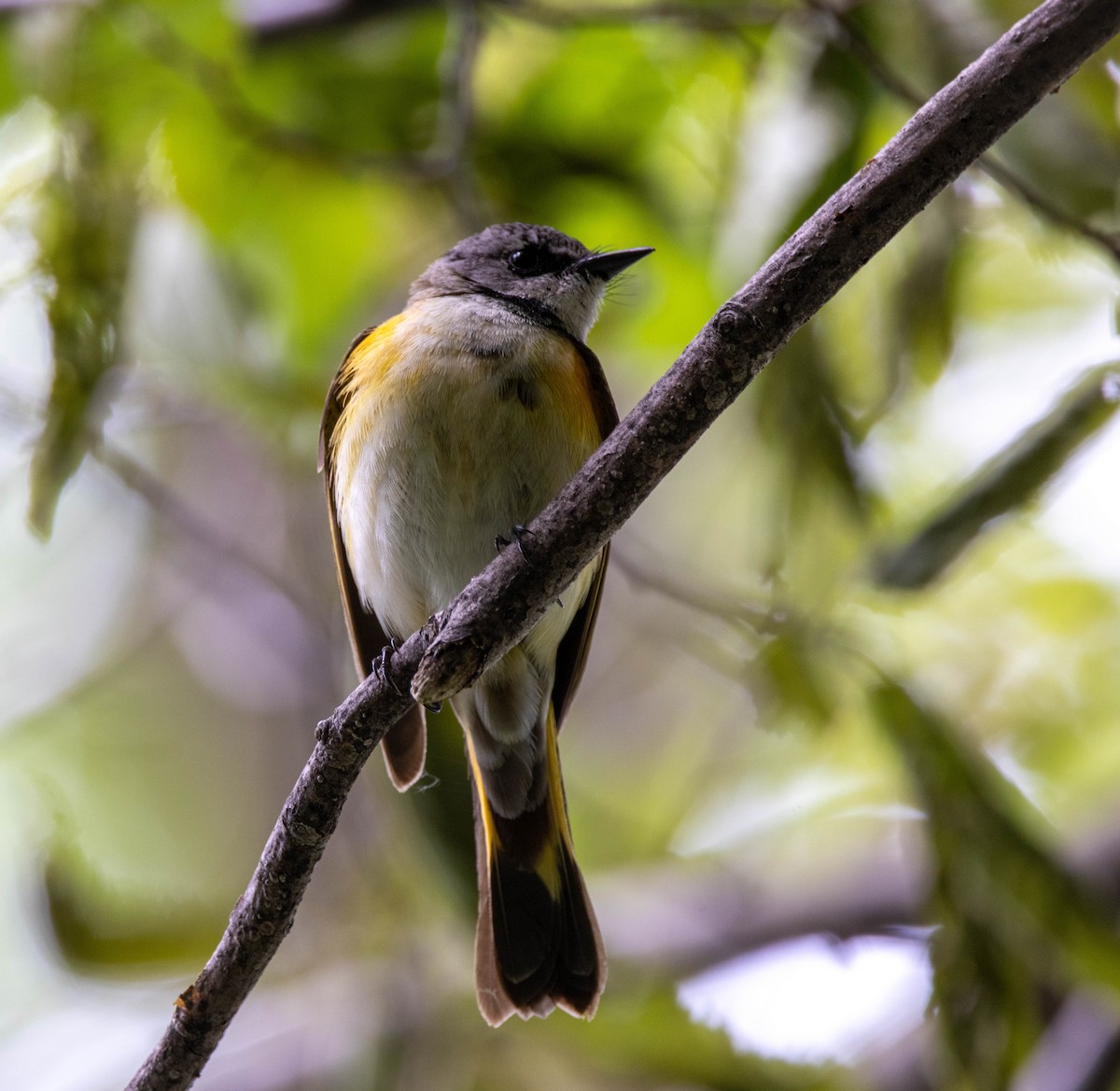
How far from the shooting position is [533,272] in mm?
3779

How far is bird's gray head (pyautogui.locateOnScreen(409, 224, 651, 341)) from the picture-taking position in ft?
11.7

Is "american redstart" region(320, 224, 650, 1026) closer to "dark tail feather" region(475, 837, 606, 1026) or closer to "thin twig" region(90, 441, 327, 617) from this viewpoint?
"dark tail feather" region(475, 837, 606, 1026)

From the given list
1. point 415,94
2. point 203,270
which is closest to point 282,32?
point 415,94

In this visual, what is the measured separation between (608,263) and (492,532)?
38.6 inches

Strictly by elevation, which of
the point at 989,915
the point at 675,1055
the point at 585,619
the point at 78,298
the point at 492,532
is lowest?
the point at 675,1055

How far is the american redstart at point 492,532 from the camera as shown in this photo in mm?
2990

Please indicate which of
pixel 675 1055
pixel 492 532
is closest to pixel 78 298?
pixel 492 532

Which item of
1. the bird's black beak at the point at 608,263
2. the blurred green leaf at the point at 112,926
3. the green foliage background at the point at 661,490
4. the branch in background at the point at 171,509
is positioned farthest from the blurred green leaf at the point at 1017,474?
the blurred green leaf at the point at 112,926

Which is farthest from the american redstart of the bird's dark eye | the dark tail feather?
the bird's dark eye

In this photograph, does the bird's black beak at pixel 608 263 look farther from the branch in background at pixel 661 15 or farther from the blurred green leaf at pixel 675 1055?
the blurred green leaf at pixel 675 1055

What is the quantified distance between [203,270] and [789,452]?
7.66 feet

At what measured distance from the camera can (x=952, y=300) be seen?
3.33 m

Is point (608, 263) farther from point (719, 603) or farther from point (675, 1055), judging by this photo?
point (675, 1055)

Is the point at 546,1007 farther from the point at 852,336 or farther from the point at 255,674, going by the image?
the point at 255,674
